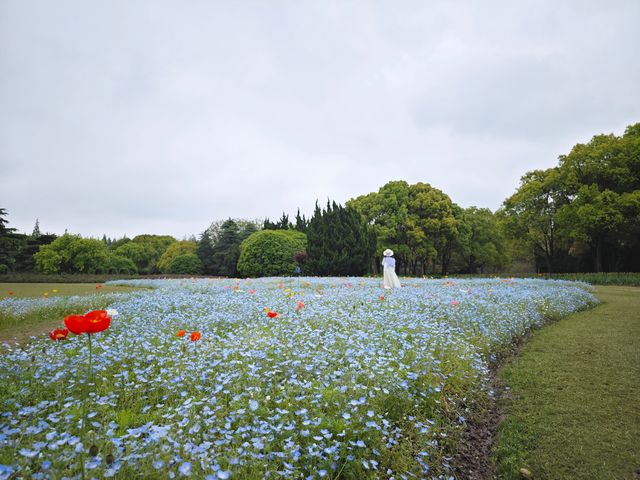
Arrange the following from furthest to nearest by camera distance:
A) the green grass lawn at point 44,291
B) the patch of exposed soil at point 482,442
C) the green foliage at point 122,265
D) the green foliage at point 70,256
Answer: the green foliage at point 122,265 < the green foliage at point 70,256 < the green grass lawn at point 44,291 < the patch of exposed soil at point 482,442

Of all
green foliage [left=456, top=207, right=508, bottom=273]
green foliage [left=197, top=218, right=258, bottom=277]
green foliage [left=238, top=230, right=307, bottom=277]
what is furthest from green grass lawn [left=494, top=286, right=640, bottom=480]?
green foliage [left=197, top=218, right=258, bottom=277]

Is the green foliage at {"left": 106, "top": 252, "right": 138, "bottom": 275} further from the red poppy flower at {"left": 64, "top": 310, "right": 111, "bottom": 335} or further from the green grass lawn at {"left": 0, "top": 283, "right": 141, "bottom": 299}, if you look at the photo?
the red poppy flower at {"left": 64, "top": 310, "right": 111, "bottom": 335}

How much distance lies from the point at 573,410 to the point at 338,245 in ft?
91.0

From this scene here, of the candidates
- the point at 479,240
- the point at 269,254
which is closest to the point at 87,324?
the point at 269,254

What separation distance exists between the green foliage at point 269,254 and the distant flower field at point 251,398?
28.3m

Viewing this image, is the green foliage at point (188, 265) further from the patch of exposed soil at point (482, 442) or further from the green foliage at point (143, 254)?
the patch of exposed soil at point (482, 442)

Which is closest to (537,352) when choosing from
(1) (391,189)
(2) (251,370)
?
(2) (251,370)

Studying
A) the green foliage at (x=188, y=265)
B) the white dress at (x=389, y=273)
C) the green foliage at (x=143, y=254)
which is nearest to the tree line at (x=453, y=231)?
the green foliage at (x=188, y=265)

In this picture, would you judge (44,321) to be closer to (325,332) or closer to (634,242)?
(325,332)

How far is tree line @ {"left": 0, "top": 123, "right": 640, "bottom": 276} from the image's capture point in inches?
1134

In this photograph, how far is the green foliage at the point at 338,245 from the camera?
3183 cm

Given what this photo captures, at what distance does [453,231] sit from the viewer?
39219 millimetres

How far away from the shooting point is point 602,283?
24.6 metres

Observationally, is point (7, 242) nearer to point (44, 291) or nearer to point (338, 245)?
point (44, 291)
